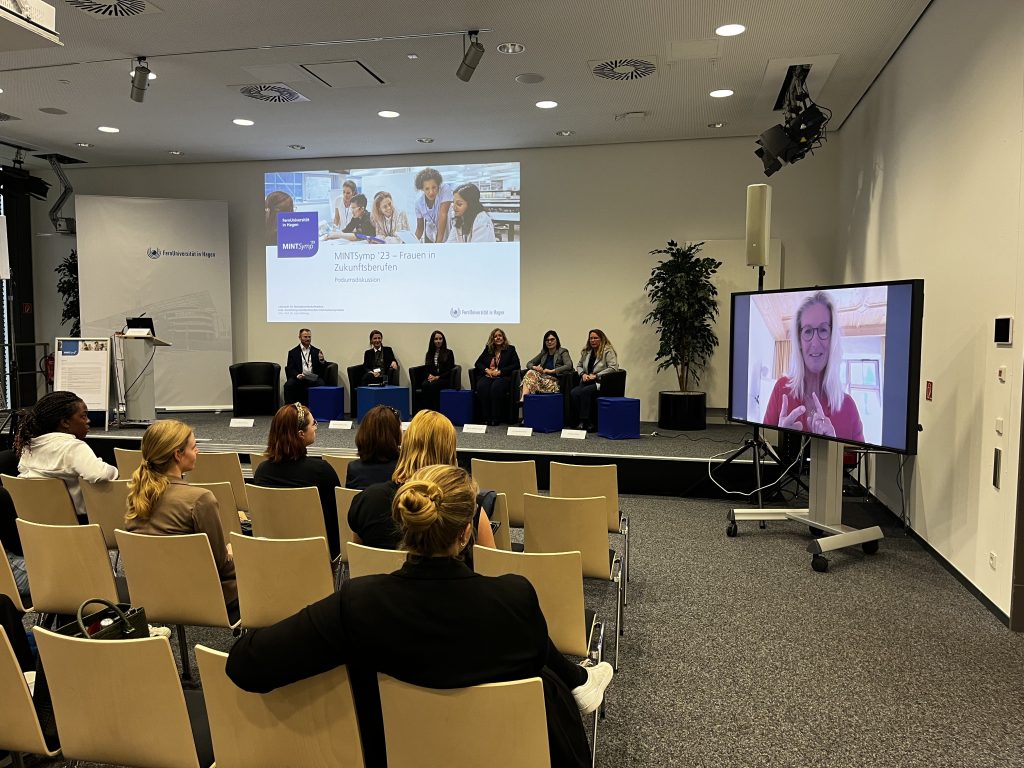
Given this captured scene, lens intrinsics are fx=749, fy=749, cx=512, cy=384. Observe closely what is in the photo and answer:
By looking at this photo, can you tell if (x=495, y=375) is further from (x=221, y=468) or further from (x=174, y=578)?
(x=174, y=578)

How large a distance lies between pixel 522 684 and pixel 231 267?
10559 mm

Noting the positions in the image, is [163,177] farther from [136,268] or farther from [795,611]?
[795,611]

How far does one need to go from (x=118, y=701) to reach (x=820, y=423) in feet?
14.2

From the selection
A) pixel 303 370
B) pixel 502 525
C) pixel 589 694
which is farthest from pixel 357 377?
pixel 589 694

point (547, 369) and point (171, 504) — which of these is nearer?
point (171, 504)

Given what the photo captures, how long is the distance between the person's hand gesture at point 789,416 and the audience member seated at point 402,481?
3060 millimetres

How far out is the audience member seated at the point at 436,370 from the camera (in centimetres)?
934

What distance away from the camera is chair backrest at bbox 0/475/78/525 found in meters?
3.71

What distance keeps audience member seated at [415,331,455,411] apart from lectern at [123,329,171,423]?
3.03 m

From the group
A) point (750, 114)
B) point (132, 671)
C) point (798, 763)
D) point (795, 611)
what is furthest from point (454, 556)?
point (750, 114)

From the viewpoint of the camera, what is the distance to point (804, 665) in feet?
10.8

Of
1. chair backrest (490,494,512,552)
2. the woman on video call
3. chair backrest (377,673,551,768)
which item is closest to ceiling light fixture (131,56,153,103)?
chair backrest (490,494,512,552)

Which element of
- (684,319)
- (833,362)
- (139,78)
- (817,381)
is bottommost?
(817,381)

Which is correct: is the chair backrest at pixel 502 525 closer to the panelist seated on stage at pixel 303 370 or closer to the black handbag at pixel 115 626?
the black handbag at pixel 115 626
